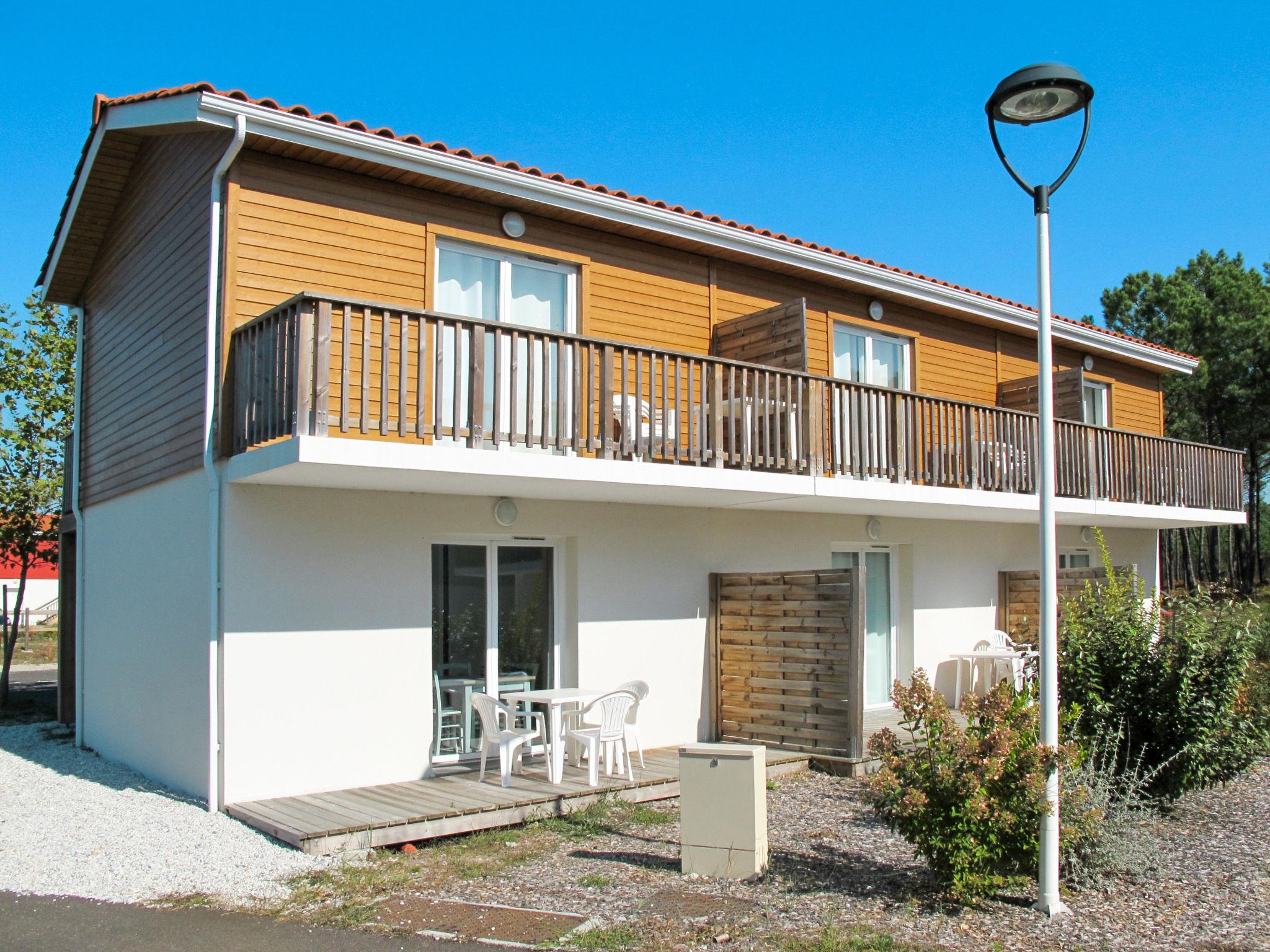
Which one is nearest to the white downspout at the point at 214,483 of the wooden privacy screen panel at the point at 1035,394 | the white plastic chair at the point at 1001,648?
the white plastic chair at the point at 1001,648

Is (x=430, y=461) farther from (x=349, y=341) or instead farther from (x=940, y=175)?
(x=940, y=175)

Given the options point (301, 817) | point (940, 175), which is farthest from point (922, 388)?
point (301, 817)

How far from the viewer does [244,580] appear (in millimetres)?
8828

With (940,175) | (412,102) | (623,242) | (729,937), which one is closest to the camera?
(729,937)

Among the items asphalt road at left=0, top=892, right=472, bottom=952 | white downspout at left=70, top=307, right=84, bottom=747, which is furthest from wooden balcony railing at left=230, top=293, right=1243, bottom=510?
white downspout at left=70, top=307, right=84, bottom=747

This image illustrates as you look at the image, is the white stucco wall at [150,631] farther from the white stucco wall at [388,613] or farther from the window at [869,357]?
the window at [869,357]

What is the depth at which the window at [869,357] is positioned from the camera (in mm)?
13875

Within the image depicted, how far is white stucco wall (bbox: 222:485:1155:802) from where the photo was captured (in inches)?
348

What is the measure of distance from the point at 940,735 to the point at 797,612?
4.43 meters

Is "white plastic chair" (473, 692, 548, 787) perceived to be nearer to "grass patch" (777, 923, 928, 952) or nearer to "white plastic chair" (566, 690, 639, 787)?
"white plastic chair" (566, 690, 639, 787)

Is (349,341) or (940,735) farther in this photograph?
(349,341)

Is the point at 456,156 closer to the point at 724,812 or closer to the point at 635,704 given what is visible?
the point at 635,704

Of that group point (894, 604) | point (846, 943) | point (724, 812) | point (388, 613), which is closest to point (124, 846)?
point (388, 613)

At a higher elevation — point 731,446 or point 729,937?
point 731,446
